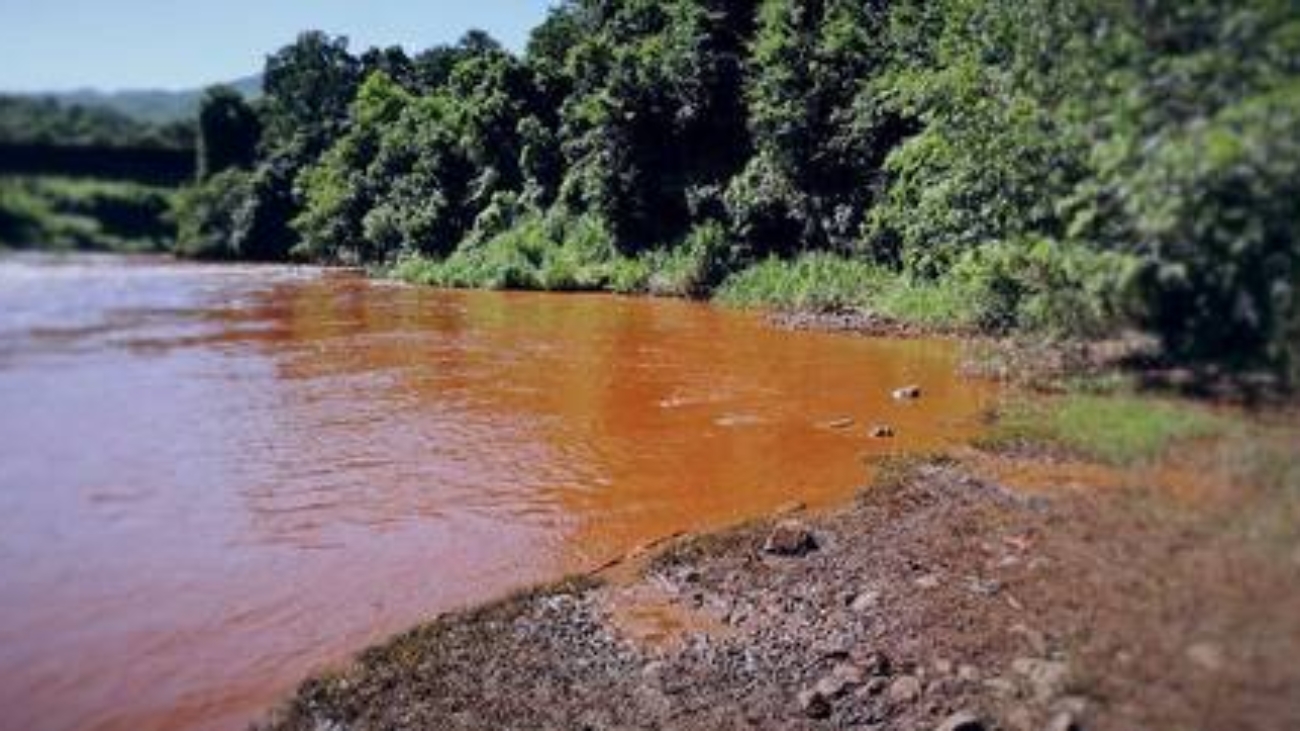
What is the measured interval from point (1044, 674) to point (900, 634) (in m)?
1.85

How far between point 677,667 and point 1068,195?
4402mm

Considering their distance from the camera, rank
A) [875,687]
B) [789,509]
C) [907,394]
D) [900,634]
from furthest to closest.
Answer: [907,394], [789,509], [900,634], [875,687]

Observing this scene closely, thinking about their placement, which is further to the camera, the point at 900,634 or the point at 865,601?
the point at 865,601

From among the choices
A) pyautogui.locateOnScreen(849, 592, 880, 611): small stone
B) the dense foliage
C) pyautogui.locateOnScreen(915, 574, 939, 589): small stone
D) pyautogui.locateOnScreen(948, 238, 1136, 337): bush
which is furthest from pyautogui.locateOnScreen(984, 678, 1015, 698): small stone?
the dense foliage

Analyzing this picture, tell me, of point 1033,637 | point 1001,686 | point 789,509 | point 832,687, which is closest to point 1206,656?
point 1001,686

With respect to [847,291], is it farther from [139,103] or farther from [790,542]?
[139,103]

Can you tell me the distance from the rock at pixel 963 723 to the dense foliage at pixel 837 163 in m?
2.45

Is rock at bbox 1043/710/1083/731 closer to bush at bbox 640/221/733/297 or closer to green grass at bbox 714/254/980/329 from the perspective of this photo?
green grass at bbox 714/254/980/329

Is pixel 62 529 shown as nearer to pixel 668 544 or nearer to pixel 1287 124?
pixel 668 544

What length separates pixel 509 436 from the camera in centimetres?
1830

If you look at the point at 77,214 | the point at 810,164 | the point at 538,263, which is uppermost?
the point at 810,164

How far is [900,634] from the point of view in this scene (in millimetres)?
9508

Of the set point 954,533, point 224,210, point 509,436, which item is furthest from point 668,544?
point 224,210

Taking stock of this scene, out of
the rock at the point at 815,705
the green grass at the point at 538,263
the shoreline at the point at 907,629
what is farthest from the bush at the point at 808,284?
the rock at the point at 815,705
